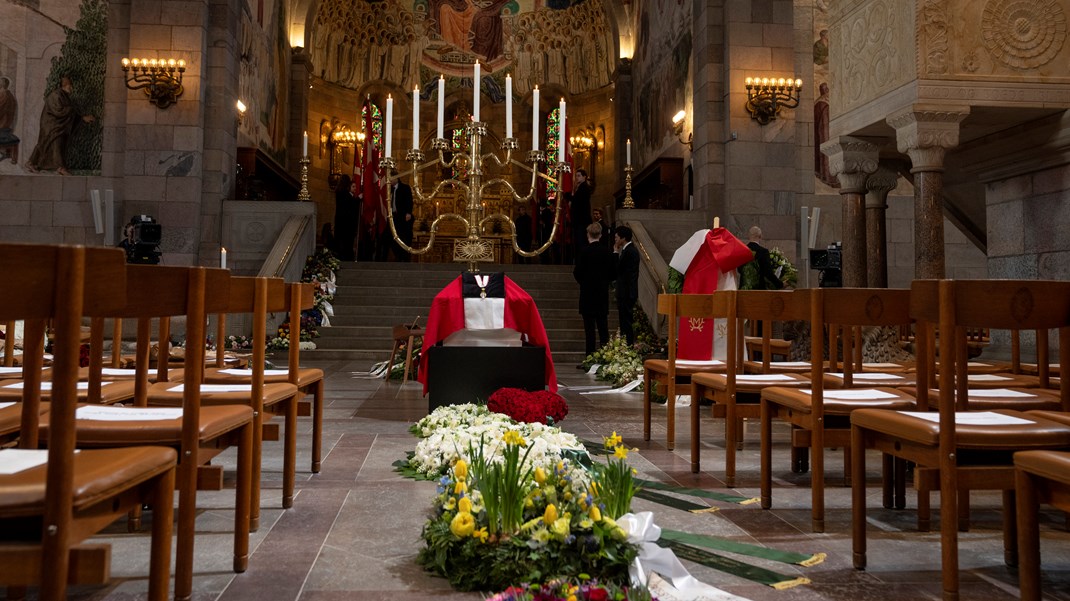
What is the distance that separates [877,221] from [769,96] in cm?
506

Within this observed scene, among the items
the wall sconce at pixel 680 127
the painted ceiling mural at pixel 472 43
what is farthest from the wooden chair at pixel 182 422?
the painted ceiling mural at pixel 472 43

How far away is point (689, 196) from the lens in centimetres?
1449

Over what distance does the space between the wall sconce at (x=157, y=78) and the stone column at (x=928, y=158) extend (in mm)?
11153

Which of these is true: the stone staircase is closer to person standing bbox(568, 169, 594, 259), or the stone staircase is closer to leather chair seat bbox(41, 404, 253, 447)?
person standing bbox(568, 169, 594, 259)

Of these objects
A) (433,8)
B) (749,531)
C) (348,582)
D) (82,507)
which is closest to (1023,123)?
(749,531)

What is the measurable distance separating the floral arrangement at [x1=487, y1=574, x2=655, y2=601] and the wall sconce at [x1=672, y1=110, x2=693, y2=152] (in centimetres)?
1273

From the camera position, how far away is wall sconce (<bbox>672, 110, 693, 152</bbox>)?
14.3m

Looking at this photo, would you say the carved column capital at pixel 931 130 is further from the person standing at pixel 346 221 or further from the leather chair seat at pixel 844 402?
the person standing at pixel 346 221

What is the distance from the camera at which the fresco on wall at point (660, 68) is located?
14.5 meters

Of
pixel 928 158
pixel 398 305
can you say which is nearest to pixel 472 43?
pixel 398 305

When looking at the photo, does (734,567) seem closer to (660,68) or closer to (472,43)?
(660,68)

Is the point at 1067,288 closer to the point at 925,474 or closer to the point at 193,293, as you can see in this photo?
the point at 925,474

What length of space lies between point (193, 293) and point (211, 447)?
560 mm

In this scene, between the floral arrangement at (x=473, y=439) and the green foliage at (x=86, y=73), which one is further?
the green foliage at (x=86, y=73)
